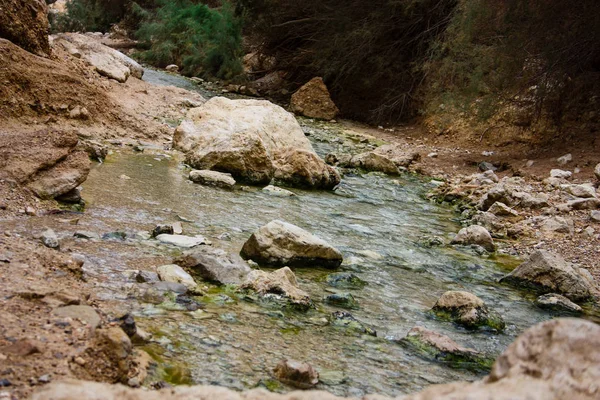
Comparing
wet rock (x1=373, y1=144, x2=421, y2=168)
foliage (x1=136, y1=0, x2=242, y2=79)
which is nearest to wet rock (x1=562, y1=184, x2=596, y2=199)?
wet rock (x1=373, y1=144, x2=421, y2=168)

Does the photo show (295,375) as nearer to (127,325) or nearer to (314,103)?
(127,325)

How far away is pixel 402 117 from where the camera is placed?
14.4 metres

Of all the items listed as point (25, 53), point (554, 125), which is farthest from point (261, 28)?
point (25, 53)

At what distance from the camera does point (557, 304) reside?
457cm

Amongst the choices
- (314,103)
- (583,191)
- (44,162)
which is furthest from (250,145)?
(314,103)

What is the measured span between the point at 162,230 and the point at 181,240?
0.57 ft

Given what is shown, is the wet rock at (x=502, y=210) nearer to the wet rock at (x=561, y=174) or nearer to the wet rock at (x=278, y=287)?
the wet rock at (x=561, y=174)

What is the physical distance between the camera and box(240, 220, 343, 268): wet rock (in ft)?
14.7

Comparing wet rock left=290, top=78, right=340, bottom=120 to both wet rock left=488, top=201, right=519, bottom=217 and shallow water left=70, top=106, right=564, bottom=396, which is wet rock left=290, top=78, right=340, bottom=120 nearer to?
shallow water left=70, top=106, right=564, bottom=396

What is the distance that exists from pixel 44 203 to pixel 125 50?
17.1 meters

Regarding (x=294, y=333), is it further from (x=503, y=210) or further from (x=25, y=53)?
(x=25, y=53)

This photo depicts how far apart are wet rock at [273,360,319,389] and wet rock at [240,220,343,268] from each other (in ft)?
5.52

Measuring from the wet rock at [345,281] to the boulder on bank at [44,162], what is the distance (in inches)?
76.2

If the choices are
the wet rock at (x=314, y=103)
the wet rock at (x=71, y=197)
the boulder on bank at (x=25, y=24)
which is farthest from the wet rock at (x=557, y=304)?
the wet rock at (x=314, y=103)
